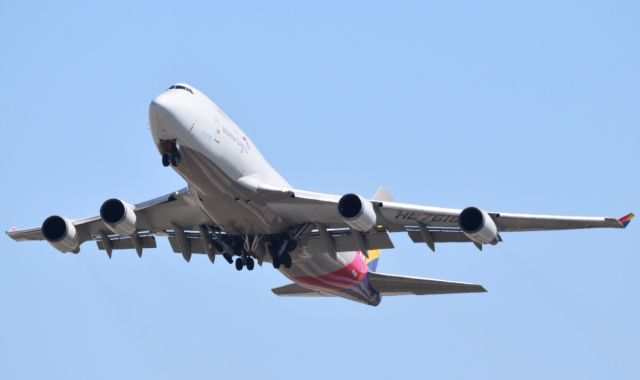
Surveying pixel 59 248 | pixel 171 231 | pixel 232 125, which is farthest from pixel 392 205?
pixel 59 248

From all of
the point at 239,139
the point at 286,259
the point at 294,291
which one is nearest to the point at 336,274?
the point at 286,259

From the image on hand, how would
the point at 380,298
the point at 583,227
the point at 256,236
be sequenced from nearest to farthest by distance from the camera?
the point at 583,227 → the point at 256,236 → the point at 380,298

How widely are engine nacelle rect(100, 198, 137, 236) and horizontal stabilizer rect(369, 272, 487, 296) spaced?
10662 mm

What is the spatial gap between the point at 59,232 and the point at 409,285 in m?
13.3

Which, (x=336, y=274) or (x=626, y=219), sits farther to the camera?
(x=336, y=274)

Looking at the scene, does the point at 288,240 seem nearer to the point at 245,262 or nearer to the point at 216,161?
the point at 245,262

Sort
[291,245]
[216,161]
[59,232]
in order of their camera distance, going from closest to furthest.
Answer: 1. [216,161]
2. [291,245]
3. [59,232]

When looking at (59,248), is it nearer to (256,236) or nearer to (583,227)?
(256,236)

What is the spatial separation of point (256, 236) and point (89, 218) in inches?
240

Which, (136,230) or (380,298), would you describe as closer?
(136,230)

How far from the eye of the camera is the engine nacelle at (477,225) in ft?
114

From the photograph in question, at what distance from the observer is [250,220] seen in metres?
37.1

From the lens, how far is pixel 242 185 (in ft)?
117

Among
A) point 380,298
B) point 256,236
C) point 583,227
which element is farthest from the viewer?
point 380,298
